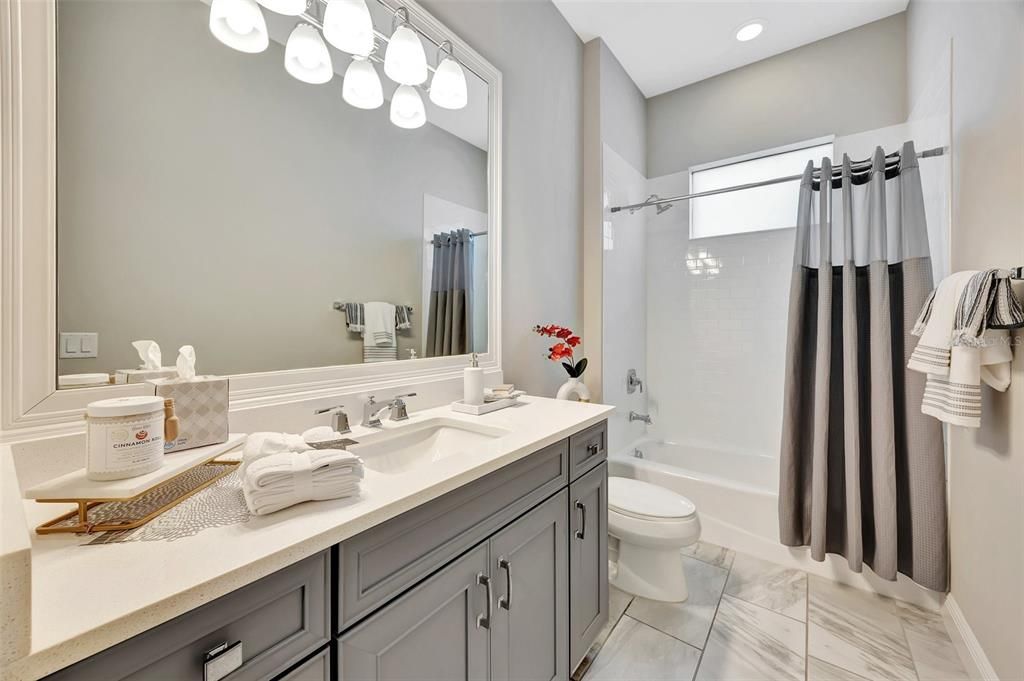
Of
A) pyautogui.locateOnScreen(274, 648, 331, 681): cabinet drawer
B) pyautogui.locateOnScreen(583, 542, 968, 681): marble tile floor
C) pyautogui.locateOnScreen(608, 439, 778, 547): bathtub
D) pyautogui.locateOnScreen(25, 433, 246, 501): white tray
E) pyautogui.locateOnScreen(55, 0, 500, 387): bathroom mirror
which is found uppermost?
pyautogui.locateOnScreen(55, 0, 500, 387): bathroom mirror

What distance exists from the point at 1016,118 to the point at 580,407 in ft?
4.73

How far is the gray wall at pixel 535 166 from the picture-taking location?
1.82 meters

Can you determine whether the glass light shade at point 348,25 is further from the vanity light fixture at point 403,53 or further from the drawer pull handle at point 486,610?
the drawer pull handle at point 486,610

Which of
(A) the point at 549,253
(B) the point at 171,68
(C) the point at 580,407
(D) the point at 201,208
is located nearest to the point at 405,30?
(B) the point at 171,68

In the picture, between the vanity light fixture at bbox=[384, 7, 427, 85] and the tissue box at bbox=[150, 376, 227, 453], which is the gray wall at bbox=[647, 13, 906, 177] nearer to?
the vanity light fixture at bbox=[384, 7, 427, 85]

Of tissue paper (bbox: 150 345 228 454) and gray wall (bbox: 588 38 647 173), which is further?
gray wall (bbox: 588 38 647 173)

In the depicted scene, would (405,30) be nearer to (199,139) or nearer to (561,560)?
(199,139)

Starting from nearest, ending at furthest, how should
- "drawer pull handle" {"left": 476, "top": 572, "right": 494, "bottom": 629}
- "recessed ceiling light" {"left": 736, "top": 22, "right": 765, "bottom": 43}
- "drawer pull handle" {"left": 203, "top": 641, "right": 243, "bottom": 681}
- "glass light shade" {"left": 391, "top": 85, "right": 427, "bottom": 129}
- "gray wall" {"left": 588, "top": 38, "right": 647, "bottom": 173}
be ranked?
"drawer pull handle" {"left": 203, "top": 641, "right": 243, "bottom": 681}, "drawer pull handle" {"left": 476, "top": 572, "right": 494, "bottom": 629}, "glass light shade" {"left": 391, "top": 85, "right": 427, "bottom": 129}, "recessed ceiling light" {"left": 736, "top": 22, "right": 765, "bottom": 43}, "gray wall" {"left": 588, "top": 38, "right": 647, "bottom": 173}

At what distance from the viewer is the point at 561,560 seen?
1.22m

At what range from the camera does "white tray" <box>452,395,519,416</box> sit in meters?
1.40

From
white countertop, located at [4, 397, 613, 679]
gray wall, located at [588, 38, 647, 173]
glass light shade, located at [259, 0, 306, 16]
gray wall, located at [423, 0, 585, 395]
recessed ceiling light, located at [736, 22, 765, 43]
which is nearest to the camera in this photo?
white countertop, located at [4, 397, 613, 679]

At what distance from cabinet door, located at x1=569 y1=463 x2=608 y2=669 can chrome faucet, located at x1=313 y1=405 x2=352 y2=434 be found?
69 cm

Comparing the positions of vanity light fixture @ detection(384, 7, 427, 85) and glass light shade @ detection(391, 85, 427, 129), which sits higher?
vanity light fixture @ detection(384, 7, 427, 85)

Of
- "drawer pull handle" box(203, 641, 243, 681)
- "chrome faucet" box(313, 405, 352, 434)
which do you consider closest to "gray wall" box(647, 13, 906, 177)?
"chrome faucet" box(313, 405, 352, 434)
